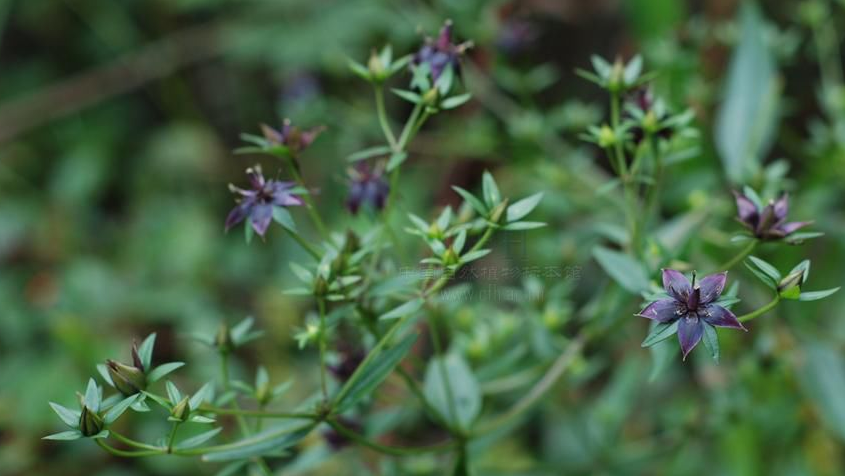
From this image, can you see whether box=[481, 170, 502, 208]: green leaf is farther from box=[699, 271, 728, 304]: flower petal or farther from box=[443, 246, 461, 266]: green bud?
box=[699, 271, 728, 304]: flower petal

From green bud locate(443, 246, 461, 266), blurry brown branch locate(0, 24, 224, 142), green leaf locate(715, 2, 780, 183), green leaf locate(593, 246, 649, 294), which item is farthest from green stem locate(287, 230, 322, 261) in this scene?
blurry brown branch locate(0, 24, 224, 142)

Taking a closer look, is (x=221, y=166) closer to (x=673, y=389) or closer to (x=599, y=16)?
(x=599, y=16)

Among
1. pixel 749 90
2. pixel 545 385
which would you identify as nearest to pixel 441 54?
pixel 545 385

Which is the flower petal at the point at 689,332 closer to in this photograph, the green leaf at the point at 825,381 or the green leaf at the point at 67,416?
the green leaf at the point at 67,416

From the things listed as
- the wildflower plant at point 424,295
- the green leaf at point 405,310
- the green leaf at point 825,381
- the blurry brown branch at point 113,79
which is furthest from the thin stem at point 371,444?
the blurry brown branch at point 113,79

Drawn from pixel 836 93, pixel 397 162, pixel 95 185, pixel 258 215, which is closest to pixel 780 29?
pixel 836 93
